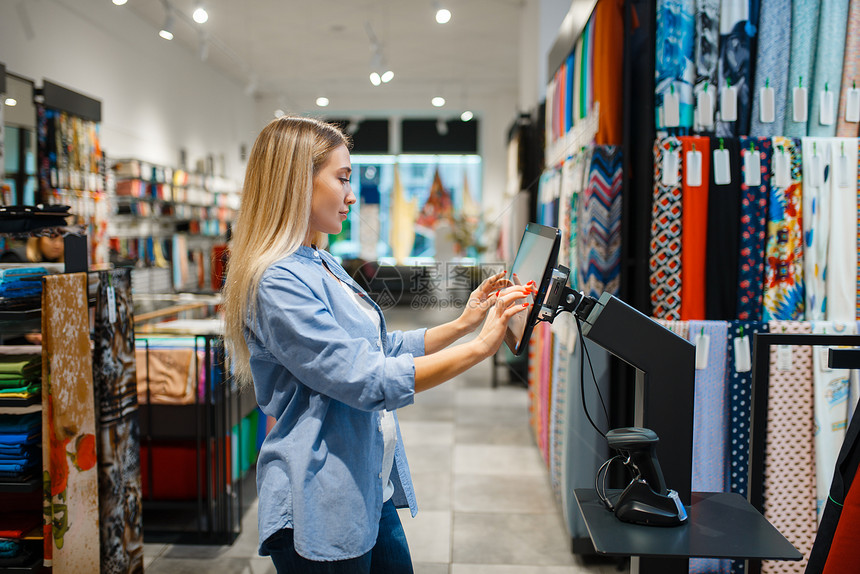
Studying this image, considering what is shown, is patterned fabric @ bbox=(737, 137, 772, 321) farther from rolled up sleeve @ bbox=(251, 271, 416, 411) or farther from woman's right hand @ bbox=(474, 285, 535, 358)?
rolled up sleeve @ bbox=(251, 271, 416, 411)

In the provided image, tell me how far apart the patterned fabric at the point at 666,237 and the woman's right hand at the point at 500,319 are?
47.9 inches

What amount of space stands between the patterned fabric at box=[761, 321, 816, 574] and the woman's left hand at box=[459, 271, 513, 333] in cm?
117

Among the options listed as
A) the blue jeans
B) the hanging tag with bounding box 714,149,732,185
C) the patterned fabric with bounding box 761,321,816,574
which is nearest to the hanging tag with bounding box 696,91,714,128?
the hanging tag with bounding box 714,149,732,185

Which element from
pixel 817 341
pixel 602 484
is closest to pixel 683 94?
pixel 817 341

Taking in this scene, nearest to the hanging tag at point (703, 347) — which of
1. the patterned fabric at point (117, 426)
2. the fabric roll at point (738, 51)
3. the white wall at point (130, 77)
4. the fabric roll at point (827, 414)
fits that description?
the fabric roll at point (827, 414)

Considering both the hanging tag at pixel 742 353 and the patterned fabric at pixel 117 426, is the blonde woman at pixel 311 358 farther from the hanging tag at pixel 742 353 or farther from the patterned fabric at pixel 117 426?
the hanging tag at pixel 742 353

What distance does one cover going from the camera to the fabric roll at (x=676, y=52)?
2234 mm

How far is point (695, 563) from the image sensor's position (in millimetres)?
2352

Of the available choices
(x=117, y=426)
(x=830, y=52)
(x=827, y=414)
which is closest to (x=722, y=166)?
(x=830, y=52)

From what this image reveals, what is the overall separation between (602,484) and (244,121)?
713cm

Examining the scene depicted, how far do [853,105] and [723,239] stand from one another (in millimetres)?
661

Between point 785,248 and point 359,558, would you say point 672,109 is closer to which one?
point 785,248

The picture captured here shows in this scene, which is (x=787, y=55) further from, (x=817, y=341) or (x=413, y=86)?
(x=413, y=86)

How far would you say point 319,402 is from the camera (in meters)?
1.22
